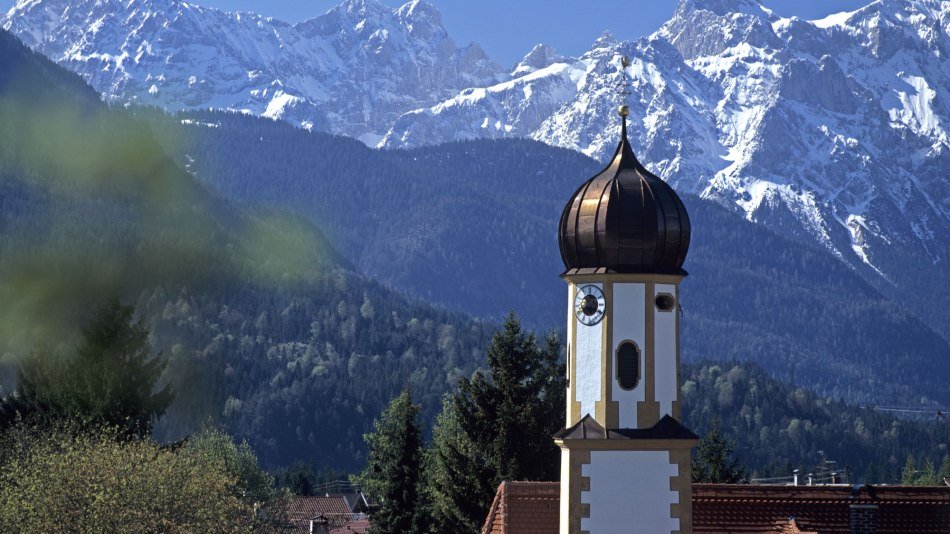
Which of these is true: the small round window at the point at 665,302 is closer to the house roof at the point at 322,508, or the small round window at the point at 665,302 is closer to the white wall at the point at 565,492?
the white wall at the point at 565,492

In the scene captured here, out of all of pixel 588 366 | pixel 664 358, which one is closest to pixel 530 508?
pixel 588 366

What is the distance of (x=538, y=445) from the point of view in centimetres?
7300

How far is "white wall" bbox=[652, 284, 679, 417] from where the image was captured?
4281 centimetres

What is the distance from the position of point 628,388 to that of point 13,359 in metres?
71.7

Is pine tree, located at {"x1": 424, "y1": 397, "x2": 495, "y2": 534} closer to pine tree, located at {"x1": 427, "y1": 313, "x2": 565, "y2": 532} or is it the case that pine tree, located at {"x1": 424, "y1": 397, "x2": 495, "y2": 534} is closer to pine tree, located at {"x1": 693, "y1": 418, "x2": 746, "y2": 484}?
pine tree, located at {"x1": 427, "y1": 313, "x2": 565, "y2": 532}

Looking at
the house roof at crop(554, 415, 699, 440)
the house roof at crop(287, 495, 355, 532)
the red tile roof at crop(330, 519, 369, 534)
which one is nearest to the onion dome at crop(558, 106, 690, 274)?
the house roof at crop(554, 415, 699, 440)

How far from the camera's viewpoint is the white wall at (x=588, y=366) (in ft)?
141

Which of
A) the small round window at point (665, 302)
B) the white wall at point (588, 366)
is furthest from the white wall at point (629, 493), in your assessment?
the small round window at point (665, 302)

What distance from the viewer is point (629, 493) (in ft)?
140

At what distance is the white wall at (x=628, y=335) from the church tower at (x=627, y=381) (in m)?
0.02

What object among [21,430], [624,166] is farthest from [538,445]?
[624,166]

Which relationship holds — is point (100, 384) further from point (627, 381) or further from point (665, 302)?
point (665, 302)

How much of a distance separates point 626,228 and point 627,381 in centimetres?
334

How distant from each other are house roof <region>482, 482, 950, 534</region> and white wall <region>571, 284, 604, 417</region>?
258 inches
